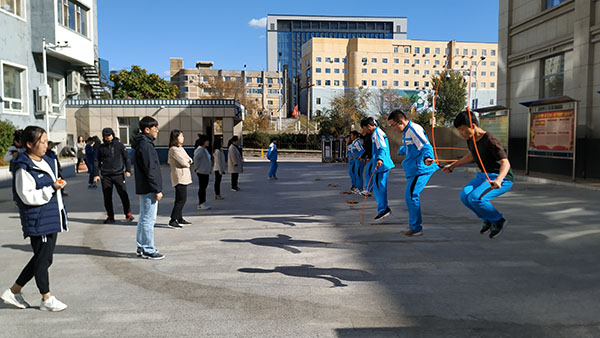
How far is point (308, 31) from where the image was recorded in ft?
489

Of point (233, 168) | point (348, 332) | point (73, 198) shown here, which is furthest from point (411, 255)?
point (73, 198)

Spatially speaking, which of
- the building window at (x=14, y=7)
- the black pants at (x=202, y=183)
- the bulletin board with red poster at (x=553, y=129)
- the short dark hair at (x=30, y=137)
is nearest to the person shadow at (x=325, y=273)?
the short dark hair at (x=30, y=137)

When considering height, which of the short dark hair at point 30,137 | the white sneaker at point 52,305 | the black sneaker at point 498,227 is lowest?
the white sneaker at point 52,305

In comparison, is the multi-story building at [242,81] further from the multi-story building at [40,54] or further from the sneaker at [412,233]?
the sneaker at [412,233]

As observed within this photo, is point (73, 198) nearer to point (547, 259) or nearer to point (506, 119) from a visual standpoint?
point (547, 259)

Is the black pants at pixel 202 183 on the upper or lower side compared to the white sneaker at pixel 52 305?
upper

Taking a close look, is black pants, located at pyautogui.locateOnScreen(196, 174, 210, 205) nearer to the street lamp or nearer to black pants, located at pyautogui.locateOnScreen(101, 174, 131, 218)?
black pants, located at pyautogui.locateOnScreen(101, 174, 131, 218)

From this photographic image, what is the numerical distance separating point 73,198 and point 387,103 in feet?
225

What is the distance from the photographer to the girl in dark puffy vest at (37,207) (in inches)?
160

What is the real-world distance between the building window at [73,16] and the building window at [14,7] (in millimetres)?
2060

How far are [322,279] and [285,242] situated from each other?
193 centimetres

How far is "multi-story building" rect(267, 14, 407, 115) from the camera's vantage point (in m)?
146

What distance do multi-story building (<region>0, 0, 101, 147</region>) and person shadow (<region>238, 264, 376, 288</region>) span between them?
1886 centimetres

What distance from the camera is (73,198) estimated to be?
12938mm
